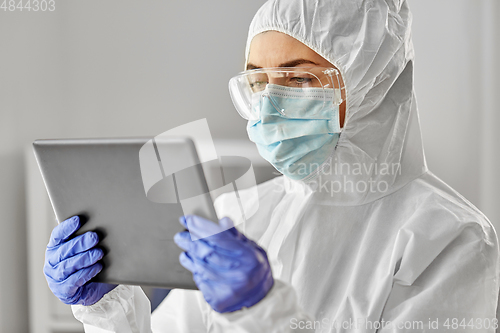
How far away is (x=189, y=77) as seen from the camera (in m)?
2.22

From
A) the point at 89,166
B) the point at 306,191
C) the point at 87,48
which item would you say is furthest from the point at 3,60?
the point at 306,191

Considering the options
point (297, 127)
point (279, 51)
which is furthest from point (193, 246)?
point (279, 51)

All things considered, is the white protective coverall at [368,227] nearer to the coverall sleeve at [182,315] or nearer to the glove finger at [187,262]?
the coverall sleeve at [182,315]

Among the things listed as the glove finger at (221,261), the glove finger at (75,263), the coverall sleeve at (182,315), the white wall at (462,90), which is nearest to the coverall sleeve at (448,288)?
the coverall sleeve at (182,315)

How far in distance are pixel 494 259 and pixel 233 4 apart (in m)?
1.84

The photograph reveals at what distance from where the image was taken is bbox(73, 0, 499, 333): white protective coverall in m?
0.92

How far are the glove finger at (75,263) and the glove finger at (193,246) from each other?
0.83 feet

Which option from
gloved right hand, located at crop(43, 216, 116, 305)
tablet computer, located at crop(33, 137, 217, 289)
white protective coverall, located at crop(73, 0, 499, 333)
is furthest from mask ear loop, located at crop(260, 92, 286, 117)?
gloved right hand, located at crop(43, 216, 116, 305)

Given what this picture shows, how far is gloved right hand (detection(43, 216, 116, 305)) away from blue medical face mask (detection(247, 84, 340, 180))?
532 mm

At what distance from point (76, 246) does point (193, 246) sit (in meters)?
0.35

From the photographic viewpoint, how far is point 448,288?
898 millimetres

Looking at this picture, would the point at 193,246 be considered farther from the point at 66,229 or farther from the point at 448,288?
the point at 448,288

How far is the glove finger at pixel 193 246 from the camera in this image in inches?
28.9

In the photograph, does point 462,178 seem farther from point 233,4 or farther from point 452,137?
point 233,4
